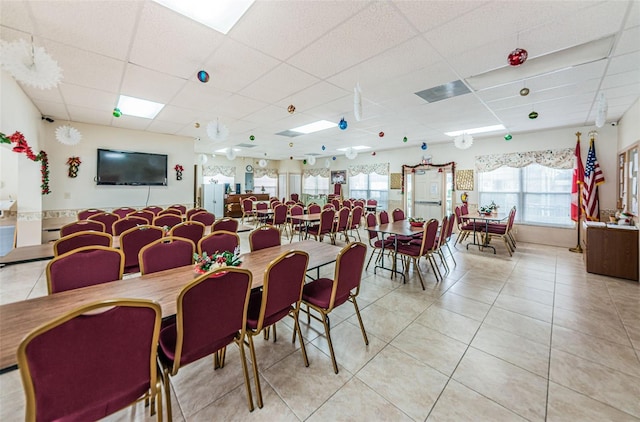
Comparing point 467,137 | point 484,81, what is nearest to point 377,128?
point 467,137

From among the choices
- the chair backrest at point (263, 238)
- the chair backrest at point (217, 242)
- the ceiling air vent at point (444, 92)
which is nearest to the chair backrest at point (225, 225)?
the chair backrest at point (263, 238)

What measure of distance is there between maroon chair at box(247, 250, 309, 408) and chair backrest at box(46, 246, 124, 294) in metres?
1.06

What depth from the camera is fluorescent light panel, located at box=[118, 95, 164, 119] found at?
4.04m

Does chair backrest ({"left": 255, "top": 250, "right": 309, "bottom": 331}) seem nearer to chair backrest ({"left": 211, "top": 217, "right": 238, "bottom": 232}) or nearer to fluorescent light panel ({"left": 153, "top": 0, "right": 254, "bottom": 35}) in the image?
fluorescent light panel ({"left": 153, "top": 0, "right": 254, "bottom": 35})

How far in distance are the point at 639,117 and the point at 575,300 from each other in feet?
9.56

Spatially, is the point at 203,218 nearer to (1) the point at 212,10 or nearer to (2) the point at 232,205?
(1) the point at 212,10

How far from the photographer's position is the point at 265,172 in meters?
12.2

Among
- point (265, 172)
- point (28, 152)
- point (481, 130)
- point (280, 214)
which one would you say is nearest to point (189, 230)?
point (28, 152)

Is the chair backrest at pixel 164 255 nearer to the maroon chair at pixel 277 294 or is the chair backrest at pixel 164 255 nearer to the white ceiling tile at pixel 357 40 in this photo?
the maroon chair at pixel 277 294

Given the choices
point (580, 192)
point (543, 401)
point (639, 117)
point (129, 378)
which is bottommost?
point (543, 401)

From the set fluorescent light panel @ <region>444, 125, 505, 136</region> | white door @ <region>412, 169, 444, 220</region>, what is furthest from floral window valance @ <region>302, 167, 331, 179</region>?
fluorescent light panel @ <region>444, 125, 505, 136</region>

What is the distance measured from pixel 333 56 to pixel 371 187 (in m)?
7.29

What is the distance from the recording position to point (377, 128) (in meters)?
5.73

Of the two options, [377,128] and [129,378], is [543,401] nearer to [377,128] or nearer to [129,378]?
[129,378]
